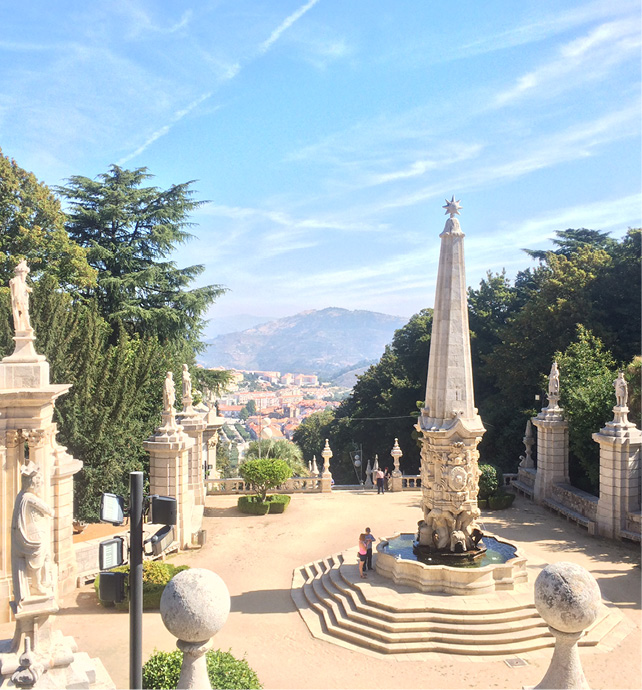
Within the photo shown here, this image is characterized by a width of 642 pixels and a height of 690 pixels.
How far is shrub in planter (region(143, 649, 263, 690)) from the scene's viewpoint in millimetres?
7992

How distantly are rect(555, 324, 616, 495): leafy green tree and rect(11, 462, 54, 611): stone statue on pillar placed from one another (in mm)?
19930

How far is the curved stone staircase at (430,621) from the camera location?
500 inches

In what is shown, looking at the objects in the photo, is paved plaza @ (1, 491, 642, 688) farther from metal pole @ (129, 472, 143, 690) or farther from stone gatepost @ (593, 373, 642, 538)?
metal pole @ (129, 472, 143, 690)

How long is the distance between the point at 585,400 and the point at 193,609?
20.8 m

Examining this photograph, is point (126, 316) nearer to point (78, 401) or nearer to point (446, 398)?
point (78, 401)

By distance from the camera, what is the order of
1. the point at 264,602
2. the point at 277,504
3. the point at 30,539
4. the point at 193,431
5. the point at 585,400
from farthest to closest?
the point at 277,504 → the point at 193,431 → the point at 585,400 → the point at 264,602 → the point at 30,539

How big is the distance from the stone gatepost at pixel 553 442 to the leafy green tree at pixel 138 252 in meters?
19.3

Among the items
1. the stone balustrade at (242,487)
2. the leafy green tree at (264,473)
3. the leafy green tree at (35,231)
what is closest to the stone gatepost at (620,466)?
the leafy green tree at (264,473)

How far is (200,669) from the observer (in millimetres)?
5707

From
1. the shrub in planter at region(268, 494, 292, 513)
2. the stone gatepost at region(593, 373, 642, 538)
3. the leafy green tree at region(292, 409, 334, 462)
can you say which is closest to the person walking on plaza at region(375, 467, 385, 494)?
the shrub in planter at region(268, 494, 292, 513)

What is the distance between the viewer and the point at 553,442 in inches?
981

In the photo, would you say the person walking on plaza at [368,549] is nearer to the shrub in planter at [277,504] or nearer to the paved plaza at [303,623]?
the paved plaza at [303,623]

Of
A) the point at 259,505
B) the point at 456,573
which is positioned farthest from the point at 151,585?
the point at 259,505

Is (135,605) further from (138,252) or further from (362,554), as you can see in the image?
(138,252)
